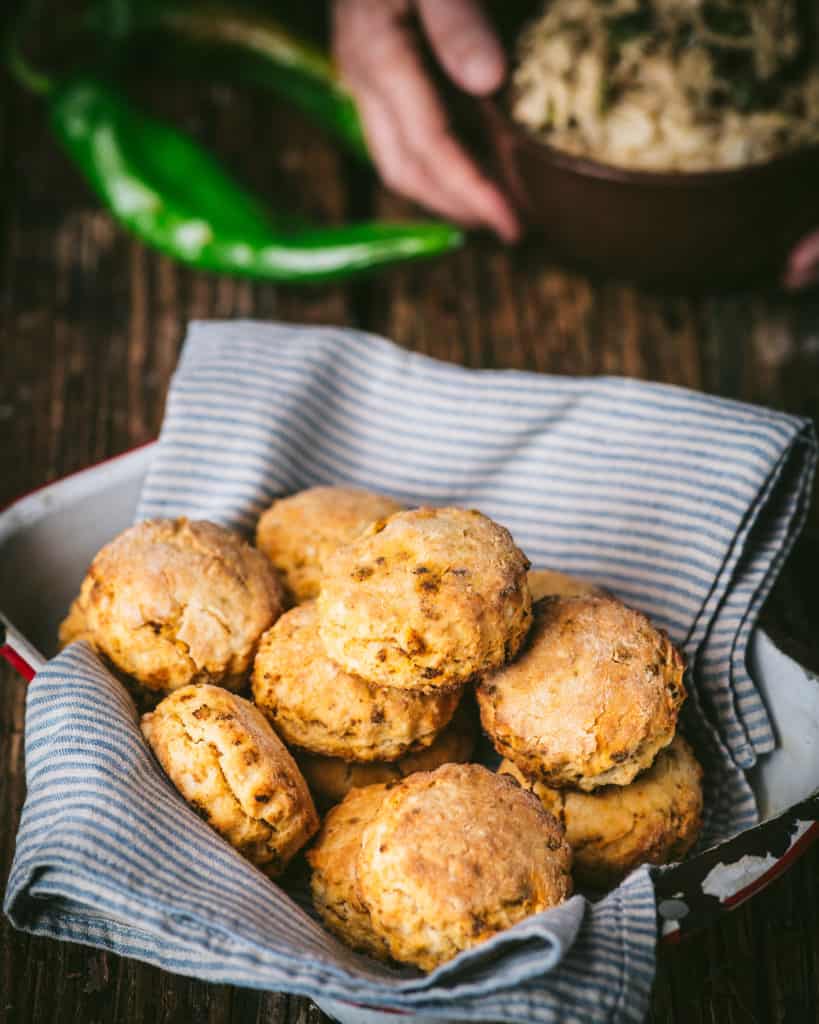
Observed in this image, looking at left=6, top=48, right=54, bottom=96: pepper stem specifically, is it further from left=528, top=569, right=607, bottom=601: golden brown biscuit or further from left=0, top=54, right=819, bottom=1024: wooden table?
left=528, top=569, right=607, bottom=601: golden brown biscuit

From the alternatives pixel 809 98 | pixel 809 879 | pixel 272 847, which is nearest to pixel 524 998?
pixel 272 847

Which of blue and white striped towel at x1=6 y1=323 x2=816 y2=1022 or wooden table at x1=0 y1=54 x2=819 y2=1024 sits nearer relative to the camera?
blue and white striped towel at x1=6 y1=323 x2=816 y2=1022

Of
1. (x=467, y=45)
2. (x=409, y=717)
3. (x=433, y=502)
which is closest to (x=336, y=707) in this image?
(x=409, y=717)

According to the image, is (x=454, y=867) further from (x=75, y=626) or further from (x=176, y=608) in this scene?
(x=75, y=626)

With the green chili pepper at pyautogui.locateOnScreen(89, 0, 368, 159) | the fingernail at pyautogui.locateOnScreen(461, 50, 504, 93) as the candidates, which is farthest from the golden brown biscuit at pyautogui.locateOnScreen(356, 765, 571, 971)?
the green chili pepper at pyautogui.locateOnScreen(89, 0, 368, 159)

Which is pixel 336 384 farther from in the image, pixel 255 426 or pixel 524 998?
pixel 524 998
